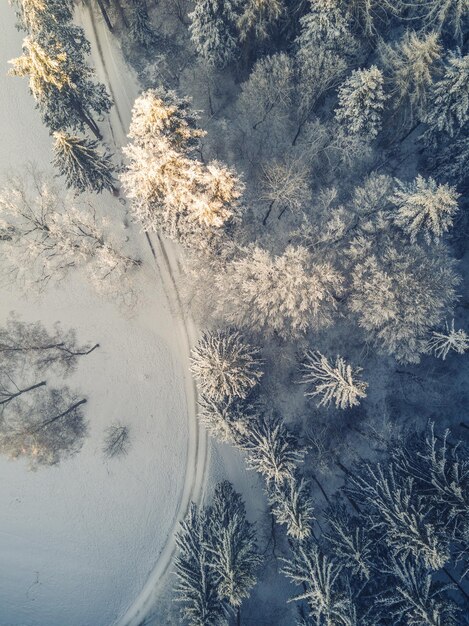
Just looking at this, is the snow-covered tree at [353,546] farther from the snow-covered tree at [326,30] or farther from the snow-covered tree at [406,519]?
the snow-covered tree at [326,30]

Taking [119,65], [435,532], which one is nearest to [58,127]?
[119,65]

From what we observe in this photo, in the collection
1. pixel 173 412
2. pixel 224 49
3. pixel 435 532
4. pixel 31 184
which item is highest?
pixel 224 49

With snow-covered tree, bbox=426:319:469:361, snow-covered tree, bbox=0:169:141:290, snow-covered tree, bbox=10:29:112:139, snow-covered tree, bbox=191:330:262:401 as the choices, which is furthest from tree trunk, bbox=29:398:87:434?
snow-covered tree, bbox=426:319:469:361

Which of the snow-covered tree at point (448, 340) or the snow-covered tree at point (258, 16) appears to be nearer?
the snow-covered tree at point (448, 340)

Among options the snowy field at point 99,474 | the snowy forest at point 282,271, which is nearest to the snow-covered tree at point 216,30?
the snowy forest at point 282,271

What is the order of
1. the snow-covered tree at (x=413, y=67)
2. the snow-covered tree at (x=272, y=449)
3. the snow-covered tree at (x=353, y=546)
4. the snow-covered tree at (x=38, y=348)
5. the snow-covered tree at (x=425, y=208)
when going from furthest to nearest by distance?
the snow-covered tree at (x=38, y=348) → the snow-covered tree at (x=272, y=449) → the snow-covered tree at (x=413, y=67) → the snow-covered tree at (x=353, y=546) → the snow-covered tree at (x=425, y=208)

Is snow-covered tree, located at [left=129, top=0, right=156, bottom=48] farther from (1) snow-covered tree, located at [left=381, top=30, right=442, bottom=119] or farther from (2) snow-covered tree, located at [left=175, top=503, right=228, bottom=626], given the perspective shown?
(2) snow-covered tree, located at [left=175, top=503, right=228, bottom=626]

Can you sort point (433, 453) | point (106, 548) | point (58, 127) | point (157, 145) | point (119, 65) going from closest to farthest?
1. point (157, 145)
2. point (433, 453)
3. point (58, 127)
4. point (106, 548)
5. point (119, 65)

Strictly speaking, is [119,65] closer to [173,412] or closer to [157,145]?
[157,145]
